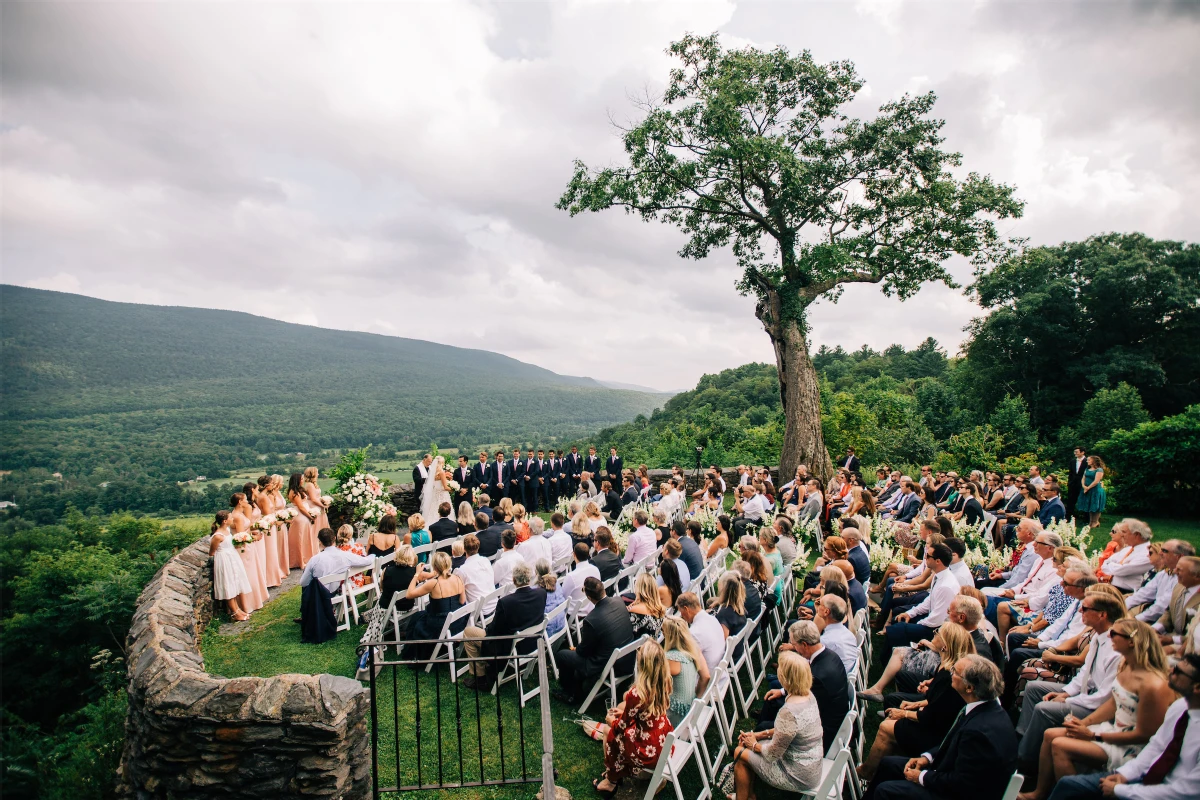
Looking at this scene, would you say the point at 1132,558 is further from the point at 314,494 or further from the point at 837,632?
the point at 314,494

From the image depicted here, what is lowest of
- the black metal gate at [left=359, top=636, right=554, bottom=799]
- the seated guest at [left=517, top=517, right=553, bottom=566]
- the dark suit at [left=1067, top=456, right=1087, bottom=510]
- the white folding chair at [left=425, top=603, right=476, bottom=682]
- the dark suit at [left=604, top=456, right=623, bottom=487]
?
the black metal gate at [left=359, top=636, right=554, bottom=799]

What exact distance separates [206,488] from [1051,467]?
149 ft

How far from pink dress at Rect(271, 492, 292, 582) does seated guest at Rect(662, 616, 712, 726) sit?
7137 millimetres

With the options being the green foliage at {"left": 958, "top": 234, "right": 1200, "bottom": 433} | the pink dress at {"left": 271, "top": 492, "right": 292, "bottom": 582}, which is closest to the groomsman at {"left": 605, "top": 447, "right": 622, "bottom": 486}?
the pink dress at {"left": 271, "top": 492, "right": 292, "bottom": 582}

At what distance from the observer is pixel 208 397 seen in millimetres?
66312

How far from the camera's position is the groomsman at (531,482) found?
48.5 feet

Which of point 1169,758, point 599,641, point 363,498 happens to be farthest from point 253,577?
point 1169,758

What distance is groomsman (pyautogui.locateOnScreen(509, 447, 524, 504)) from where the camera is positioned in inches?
576

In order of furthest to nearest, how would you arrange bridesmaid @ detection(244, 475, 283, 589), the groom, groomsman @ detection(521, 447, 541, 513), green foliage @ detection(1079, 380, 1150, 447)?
green foliage @ detection(1079, 380, 1150, 447)
groomsman @ detection(521, 447, 541, 513)
the groom
bridesmaid @ detection(244, 475, 283, 589)

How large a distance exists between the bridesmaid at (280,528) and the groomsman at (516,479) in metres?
5.65

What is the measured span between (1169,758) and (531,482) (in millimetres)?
12719

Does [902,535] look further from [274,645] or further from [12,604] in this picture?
[12,604]

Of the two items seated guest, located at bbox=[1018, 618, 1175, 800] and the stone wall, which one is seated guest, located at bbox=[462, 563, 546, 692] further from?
seated guest, located at bbox=[1018, 618, 1175, 800]

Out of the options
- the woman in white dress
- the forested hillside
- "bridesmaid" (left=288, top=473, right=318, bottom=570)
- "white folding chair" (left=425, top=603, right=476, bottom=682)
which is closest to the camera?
"white folding chair" (left=425, top=603, right=476, bottom=682)
